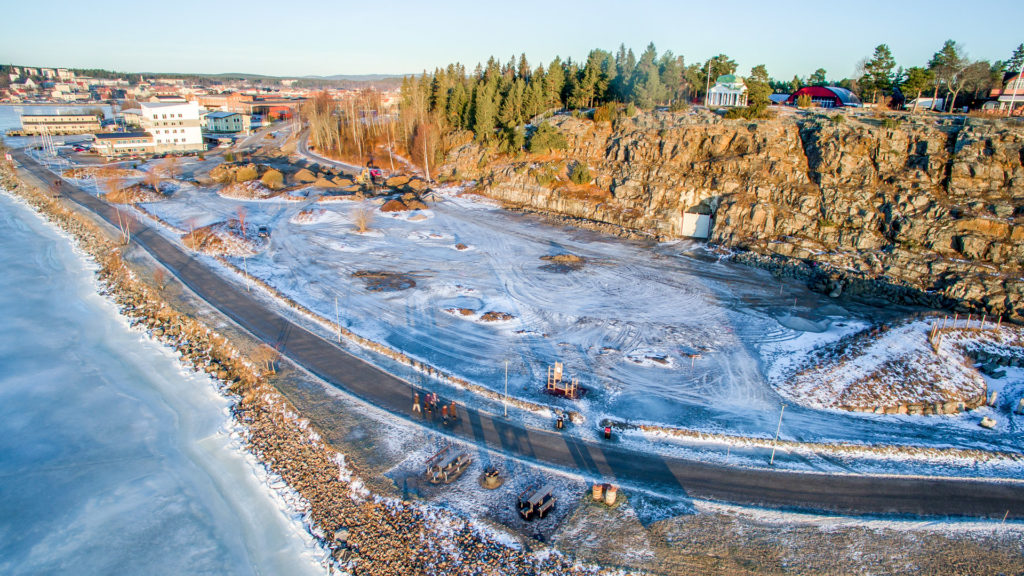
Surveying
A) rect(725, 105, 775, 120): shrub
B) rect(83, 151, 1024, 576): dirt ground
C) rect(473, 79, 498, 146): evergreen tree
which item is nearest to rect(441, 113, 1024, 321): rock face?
rect(725, 105, 775, 120): shrub

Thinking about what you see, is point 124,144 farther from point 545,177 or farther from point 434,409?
point 434,409

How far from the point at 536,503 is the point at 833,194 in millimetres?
39580

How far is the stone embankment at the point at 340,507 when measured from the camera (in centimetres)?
1414

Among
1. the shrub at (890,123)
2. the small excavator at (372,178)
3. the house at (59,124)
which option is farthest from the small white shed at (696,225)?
the house at (59,124)

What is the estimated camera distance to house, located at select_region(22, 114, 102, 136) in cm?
10869

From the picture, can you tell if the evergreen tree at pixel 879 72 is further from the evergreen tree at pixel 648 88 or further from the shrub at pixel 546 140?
the shrub at pixel 546 140

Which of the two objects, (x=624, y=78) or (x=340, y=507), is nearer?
(x=340, y=507)

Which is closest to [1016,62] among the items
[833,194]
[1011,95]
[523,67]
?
[1011,95]

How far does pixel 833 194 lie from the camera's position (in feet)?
139

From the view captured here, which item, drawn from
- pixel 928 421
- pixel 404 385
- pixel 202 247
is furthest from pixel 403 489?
pixel 202 247

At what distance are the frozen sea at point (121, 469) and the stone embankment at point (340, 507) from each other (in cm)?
65

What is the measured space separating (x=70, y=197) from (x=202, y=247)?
29518 mm

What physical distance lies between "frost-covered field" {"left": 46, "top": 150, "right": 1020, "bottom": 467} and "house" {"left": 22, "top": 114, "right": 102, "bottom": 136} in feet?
296

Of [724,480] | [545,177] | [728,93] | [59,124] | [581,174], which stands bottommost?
[724,480]
